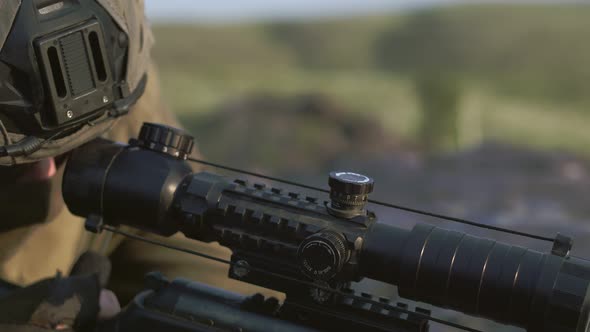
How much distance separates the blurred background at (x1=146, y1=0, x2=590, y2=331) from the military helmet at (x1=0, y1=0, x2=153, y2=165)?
187 centimetres

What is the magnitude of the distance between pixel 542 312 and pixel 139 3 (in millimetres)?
1720

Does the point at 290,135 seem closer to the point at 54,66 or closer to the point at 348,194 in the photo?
the point at 54,66

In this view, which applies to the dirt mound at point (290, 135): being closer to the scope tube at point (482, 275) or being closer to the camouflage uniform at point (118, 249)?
the camouflage uniform at point (118, 249)

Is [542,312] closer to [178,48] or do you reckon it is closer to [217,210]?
[217,210]

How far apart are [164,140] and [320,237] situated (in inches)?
27.0

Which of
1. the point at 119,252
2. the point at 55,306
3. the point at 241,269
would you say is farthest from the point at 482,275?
the point at 119,252

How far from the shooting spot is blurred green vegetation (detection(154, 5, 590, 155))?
15.8 metres

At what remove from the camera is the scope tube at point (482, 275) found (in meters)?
2.12

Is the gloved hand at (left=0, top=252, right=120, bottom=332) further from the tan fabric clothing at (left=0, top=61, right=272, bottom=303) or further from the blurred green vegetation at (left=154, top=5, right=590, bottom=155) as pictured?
the blurred green vegetation at (left=154, top=5, right=590, bottom=155)

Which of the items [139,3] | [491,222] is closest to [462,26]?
[491,222]

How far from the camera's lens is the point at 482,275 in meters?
2.19

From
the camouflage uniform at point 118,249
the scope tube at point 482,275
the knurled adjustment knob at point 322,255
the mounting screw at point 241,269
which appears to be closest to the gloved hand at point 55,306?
the mounting screw at point 241,269

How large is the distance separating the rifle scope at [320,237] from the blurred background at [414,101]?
4.96 ft

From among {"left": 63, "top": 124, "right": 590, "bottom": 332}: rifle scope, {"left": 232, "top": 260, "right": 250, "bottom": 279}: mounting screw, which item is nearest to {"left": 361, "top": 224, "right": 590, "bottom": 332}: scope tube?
{"left": 63, "top": 124, "right": 590, "bottom": 332}: rifle scope
